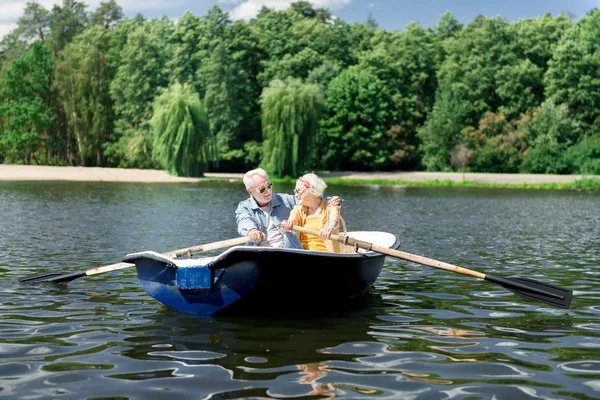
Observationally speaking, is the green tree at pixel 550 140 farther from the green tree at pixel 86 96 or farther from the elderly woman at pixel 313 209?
the elderly woman at pixel 313 209

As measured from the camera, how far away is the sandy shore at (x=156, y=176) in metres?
50.7

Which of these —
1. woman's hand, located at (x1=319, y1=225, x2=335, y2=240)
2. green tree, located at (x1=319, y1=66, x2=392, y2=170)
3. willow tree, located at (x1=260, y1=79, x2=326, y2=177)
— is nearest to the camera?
woman's hand, located at (x1=319, y1=225, x2=335, y2=240)

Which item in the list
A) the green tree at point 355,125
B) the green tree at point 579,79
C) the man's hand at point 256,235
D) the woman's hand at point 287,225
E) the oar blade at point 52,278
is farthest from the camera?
the green tree at point 355,125

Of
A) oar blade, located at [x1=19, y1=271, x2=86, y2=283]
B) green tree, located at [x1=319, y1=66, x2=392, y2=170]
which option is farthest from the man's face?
green tree, located at [x1=319, y1=66, x2=392, y2=170]

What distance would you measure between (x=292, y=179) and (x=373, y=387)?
45.2 m

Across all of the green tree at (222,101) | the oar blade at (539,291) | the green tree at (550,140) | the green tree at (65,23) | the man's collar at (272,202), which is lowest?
the oar blade at (539,291)

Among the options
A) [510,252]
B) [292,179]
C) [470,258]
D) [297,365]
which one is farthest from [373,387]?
[292,179]

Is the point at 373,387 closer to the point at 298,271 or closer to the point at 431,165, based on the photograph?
the point at 298,271

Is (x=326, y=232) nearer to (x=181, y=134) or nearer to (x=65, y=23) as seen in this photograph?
(x=181, y=134)

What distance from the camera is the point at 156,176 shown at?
5206 cm

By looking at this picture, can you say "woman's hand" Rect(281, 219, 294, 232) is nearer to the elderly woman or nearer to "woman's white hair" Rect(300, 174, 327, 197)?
the elderly woman

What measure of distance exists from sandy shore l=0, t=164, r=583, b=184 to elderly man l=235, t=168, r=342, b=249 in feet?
133

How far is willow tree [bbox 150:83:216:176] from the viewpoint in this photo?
48250 millimetres

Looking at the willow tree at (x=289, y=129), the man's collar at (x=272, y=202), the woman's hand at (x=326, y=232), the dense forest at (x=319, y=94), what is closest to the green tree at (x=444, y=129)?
the dense forest at (x=319, y=94)
